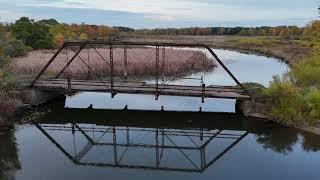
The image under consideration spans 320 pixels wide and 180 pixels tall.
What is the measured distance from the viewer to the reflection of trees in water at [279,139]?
23781 mm

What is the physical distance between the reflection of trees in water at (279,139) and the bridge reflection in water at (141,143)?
4.50 feet

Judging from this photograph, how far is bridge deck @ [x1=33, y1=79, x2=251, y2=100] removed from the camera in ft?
97.5

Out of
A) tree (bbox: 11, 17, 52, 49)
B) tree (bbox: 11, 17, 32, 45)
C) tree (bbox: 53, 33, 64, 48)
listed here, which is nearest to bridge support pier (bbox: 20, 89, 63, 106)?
tree (bbox: 11, 17, 32, 45)

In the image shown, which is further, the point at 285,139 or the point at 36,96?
the point at 36,96

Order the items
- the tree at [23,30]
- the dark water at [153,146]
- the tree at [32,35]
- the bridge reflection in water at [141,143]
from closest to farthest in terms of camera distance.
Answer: the dark water at [153,146] < the bridge reflection in water at [141,143] < the tree at [23,30] < the tree at [32,35]

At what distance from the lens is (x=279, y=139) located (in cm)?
2491

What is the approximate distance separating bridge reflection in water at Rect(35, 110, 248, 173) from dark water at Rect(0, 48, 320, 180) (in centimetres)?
5

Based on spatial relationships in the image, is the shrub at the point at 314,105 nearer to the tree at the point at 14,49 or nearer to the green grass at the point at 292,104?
the green grass at the point at 292,104

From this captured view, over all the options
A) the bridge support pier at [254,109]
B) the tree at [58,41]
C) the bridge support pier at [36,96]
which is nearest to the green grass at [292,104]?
the bridge support pier at [254,109]

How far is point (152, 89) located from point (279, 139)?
952 cm

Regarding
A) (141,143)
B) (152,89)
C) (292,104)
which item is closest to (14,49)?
(152,89)

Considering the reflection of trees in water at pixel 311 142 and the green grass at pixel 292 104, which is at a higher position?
the green grass at pixel 292 104

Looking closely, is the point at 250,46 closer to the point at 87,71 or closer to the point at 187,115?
the point at 87,71

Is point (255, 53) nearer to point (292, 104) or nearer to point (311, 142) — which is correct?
point (292, 104)
